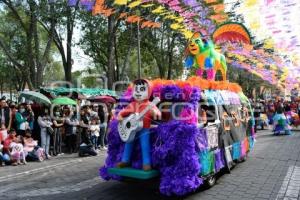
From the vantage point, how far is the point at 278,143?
1530cm

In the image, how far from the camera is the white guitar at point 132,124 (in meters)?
6.99

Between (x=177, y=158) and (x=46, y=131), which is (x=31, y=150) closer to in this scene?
(x=46, y=131)

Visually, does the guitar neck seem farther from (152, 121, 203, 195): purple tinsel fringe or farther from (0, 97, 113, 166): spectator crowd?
(0, 97, 113, 166): spectator crowd

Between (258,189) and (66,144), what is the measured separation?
8417 millimetres

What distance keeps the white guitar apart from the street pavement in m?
1.06

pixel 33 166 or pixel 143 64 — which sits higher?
pixel 143 64

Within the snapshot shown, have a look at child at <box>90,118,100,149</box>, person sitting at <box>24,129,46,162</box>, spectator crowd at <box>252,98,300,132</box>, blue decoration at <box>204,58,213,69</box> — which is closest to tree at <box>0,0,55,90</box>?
child at <box>90,118,100,149</box>

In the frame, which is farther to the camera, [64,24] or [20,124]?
[64,24]

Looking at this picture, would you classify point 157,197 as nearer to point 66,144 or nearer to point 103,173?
point 103,173

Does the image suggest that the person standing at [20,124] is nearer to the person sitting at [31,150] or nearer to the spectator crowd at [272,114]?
the person sitting at [31,150]

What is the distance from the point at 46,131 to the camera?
12.6m

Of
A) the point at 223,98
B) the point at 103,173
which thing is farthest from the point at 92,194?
the point at 223,98

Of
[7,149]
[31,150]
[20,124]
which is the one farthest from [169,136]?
A: [20,124]

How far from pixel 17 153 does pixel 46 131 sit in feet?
4.89
